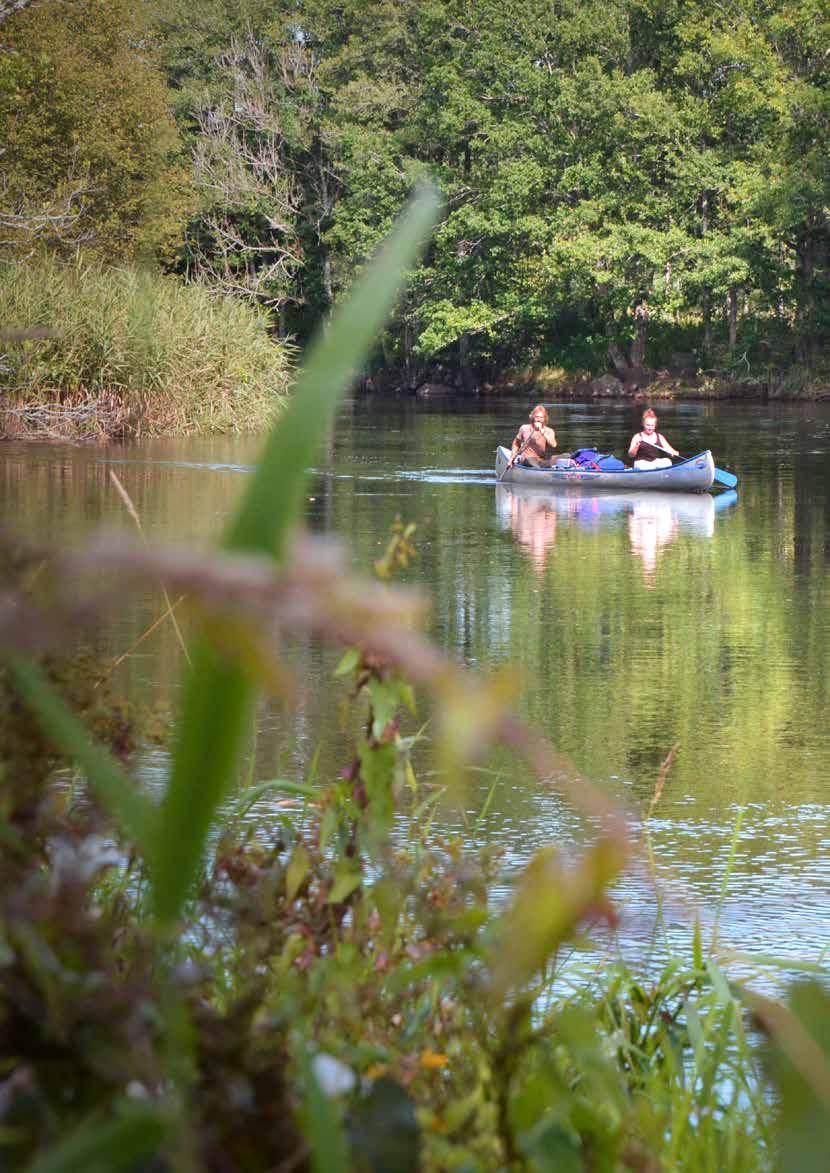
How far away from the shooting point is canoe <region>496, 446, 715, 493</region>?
78.2ft

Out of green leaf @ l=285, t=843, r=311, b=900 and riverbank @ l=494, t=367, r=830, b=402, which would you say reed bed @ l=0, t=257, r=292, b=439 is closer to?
riverbank @ l=494, t=367, r=830, b=402

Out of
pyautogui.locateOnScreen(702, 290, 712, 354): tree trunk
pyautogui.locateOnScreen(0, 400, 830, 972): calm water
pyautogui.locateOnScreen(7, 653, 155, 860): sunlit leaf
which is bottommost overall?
pyautogui.locateOnScreen(0, 400, 830, 972): calm water

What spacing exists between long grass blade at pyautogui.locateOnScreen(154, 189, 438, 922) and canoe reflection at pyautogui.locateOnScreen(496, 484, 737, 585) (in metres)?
14.5

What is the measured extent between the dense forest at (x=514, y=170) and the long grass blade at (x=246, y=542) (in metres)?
45.9

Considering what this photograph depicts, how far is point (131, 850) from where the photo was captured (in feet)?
8.13

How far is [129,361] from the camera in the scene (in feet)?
107

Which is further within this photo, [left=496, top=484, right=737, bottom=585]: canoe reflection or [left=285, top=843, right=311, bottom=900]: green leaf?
[left=496, top=484, right=737, bottom=585]: canoe reflection

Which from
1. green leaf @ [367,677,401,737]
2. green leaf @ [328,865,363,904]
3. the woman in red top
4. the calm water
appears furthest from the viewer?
the woman in red top

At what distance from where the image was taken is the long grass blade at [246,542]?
0.97 meters

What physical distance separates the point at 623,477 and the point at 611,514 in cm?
269

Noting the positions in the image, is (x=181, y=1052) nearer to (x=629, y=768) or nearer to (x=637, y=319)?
(x=629, y=768)

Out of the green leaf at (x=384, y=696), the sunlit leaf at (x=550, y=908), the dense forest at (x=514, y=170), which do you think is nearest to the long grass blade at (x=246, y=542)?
the sunlit leaf at (x=550, y=908)

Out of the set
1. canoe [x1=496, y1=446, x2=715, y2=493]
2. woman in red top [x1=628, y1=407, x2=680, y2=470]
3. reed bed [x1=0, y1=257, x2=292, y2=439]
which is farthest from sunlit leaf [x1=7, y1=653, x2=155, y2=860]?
reed bed [x1=0, y1=257, x2=292, y2=439]

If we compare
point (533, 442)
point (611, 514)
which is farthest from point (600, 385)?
point (611, 514)
